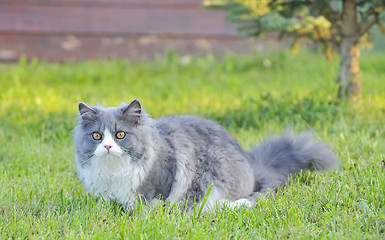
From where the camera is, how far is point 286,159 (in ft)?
10.2

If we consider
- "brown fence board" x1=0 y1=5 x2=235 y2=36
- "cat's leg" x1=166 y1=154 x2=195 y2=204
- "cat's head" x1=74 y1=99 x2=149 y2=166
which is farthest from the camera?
"brown fence board" x1=0 y1=5 x2=235 y2=36

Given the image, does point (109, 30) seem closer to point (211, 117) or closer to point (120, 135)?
point (211, 117)

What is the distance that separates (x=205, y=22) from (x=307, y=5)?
2.85 meters

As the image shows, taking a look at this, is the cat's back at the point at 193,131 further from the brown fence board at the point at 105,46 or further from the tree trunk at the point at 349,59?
the brown fence board at the point at 105,46

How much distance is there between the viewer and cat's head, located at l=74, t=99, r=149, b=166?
2570 mm

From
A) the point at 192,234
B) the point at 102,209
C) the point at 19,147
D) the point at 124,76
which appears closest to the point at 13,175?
the point at 19,147

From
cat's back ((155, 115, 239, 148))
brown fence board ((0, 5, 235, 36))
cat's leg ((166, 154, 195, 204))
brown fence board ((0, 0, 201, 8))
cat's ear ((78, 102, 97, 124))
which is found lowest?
cat's leg ((166, 154, 195, 204))

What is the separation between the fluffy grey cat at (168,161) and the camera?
260 centimetres

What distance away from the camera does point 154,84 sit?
5.90 m

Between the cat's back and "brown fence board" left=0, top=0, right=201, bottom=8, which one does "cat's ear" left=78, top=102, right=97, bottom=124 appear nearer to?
the cat's back

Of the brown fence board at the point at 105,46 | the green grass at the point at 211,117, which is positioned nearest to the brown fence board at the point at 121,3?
the brown fence board at the point at 105,46

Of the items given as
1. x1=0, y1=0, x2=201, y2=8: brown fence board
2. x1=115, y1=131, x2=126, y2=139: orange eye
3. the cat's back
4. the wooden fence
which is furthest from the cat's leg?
x1=0, y1=0, x2=201, y2=8: brown fence board

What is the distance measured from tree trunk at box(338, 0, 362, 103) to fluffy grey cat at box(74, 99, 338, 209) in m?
1.68

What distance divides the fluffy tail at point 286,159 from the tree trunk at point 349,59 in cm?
159
